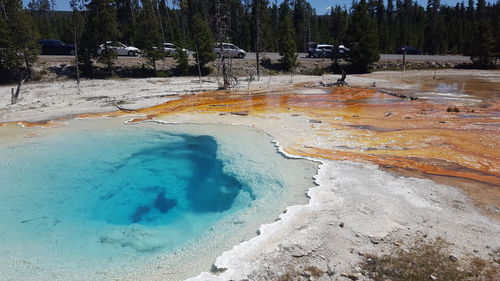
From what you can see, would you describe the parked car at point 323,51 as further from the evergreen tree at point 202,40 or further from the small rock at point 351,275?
the small rock at point 351,275

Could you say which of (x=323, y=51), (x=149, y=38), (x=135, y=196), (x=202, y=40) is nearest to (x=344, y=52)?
(x=323, y=51)

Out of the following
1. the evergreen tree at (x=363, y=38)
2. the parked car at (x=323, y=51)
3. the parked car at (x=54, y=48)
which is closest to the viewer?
the parked car at (x=54, y=48)

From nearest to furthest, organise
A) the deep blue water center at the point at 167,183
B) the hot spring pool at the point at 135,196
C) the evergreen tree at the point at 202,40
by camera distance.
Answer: the hot spring pool at the point at 135,196, the deep blue water center at the point at 167,183, the evergreen tree at the point at 202,40

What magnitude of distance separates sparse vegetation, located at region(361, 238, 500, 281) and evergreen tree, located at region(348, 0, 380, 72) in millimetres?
33604

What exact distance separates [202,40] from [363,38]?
16.9 metres

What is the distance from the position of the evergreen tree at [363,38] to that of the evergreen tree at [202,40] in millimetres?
15348

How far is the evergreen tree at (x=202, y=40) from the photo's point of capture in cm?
3184

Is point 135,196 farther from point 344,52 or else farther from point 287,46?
point 344,52

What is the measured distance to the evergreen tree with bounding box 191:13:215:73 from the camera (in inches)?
1254

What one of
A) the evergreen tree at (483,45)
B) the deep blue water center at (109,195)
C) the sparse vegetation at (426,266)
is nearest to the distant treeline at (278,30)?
the evergreen tree at (483,45)

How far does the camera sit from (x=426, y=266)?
4.82 meters

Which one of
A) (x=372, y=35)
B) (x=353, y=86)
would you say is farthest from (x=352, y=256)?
(x=372, y=35)

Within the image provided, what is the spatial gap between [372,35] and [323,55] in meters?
8.46

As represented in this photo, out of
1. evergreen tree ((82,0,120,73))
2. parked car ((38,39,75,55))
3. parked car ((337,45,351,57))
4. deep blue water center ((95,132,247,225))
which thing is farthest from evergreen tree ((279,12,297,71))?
deep blue water center ((95,132,247,225))
